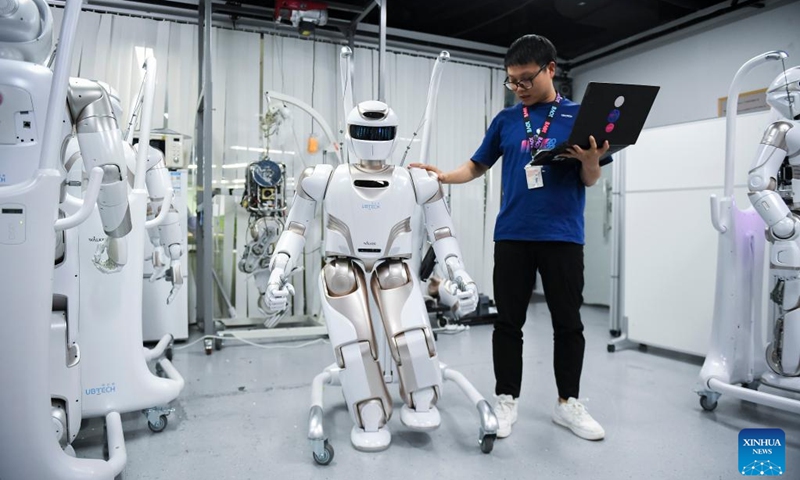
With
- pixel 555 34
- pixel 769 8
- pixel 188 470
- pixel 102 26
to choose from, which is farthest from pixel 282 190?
pixel 769 8

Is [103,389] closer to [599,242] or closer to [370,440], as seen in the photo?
[370,440]

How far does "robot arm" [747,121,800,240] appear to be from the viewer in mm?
2115

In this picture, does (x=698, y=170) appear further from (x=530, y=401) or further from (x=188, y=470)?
(x=188, y=470)

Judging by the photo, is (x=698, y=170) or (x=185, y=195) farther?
(x=185, y=195)

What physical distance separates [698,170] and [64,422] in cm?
352

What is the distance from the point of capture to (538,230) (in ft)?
6.37

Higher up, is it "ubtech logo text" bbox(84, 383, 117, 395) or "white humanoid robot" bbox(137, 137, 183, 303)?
"white humanoid robot" bbox(137, 137, 183, 303)

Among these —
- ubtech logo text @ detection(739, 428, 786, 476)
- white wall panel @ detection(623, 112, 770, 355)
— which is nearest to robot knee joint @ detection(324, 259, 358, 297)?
ubtech logo text @ detection(739, 428, 786, 476)

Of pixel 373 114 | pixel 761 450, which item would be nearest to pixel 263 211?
pixel 373 114

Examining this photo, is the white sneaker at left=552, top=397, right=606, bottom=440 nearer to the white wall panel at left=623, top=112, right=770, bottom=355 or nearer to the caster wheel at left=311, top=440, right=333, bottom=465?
the caster wheel at left=311, top=440, right=333, bottom=465

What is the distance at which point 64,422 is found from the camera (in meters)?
1.59

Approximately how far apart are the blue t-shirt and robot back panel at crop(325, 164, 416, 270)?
0.42 metres

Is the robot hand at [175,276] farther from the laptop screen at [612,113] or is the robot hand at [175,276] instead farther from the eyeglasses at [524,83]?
the laptop screen at [612,113]

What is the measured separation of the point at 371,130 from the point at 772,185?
171 centimetres
